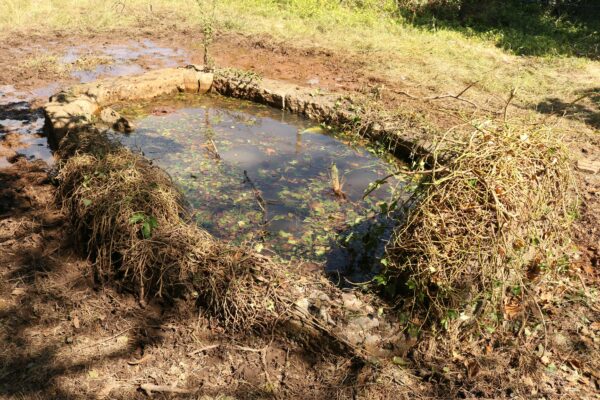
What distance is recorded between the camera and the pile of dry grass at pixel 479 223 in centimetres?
286

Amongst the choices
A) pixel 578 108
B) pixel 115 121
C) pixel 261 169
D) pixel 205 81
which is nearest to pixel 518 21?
pixel 578 108

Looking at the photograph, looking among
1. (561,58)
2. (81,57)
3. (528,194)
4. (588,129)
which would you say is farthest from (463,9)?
(528,194)

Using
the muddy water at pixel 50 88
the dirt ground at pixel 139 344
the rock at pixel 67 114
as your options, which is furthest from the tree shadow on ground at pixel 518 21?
the rock at pixel 67 114

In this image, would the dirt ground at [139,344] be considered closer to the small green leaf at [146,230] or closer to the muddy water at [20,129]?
the small green leaf at [146,230]

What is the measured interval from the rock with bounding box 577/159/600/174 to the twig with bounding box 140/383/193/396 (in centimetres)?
512

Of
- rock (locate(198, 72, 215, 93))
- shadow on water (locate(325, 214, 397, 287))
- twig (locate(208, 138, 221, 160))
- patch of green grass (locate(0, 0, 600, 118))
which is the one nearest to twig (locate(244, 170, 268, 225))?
twig (locate(208, 138, 221, 160))

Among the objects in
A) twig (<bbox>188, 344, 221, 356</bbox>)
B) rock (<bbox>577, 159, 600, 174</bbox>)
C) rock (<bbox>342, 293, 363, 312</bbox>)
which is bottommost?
twig (<bbox>188, 344, 221, 356</bbox>)

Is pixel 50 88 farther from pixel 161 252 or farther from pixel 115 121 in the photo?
pixel 161 252

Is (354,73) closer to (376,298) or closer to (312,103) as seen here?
(312,103)

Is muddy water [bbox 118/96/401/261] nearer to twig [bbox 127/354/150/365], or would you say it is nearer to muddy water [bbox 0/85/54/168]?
muddy water [bbox 0/85/54/168]

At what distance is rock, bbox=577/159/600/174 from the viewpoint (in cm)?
552

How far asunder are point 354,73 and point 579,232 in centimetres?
533

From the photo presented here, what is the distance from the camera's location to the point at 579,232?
4535 millimetres

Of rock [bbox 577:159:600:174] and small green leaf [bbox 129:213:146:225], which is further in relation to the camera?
rock [bbox 577:159:600:174]
